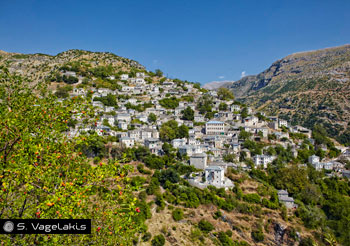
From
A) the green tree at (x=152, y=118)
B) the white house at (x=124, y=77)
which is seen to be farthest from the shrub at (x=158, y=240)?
the white house at (x=124, y=77)

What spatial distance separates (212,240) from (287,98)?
130 meters

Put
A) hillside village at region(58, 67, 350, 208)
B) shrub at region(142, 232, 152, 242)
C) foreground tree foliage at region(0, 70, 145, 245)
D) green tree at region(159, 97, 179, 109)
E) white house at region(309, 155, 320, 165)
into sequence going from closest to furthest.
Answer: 1. foreground tree foliage at region(0, 70, 145, 245)
2. shrub at region(142, 232, 152, 242)
3. hillside village at region(58, 67, 350, 208)
4. white house at region(309, 155, 320, 165)
5. green tree at region(159, 97, 179, 109)

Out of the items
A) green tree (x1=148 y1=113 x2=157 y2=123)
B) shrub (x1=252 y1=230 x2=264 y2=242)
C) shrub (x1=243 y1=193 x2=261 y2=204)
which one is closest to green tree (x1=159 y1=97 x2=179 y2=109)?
green tree (x1=148 y1=113 x2=157 y2=123)

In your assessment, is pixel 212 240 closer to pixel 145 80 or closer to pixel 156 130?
pixel 156 130

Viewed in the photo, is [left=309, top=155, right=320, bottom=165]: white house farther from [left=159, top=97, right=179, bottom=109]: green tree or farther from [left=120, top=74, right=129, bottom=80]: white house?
[left=120, top=74, right=129, bottom=80]: white house

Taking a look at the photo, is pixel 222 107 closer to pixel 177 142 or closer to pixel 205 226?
pixel 177 142

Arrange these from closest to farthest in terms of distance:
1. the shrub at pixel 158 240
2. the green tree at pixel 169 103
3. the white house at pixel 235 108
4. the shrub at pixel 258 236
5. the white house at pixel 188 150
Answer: the shrub at pixel 158 240
the shrub at pixel 258 236
the white house at pixel 188 150
the white house at pixel 235 108
the green tree at pixel 169 103

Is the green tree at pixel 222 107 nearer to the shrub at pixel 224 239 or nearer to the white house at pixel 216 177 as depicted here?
the white house at pixel 216 177

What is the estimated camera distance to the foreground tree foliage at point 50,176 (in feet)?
19.2

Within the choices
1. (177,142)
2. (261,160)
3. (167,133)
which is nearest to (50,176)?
(177,142)

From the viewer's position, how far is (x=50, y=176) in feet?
20.7

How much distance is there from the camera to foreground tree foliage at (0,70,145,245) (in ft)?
19.2

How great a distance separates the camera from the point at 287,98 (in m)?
141

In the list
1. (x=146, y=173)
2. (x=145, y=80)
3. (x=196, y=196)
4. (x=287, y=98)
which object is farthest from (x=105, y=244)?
(x=287, y=98)
